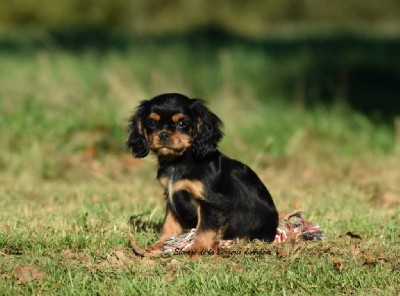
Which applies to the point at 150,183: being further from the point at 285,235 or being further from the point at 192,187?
the point at 192,187

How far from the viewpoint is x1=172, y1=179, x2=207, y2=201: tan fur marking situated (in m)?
6.01

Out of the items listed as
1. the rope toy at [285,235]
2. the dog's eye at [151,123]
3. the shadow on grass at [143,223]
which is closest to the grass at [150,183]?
the shadow on grass at [143,223]

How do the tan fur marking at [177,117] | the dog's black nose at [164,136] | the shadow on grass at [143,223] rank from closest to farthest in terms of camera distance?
the dog's black nose at [164,136]
the tan fur marking at [177,117]
the shadow on grass at [143,223]

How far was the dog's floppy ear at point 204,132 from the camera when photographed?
6148mm

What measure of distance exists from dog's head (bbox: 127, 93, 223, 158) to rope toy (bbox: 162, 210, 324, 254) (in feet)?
2.01

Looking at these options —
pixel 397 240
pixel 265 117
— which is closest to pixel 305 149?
pixel 265 117

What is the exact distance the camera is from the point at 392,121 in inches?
524

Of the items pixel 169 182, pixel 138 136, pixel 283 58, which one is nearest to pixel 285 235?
pixel 169 182

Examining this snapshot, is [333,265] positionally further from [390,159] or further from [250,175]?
[390,159]

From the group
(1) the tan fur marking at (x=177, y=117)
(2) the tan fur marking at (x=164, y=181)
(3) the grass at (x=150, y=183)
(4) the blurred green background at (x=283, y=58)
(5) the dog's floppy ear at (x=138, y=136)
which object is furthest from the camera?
(4) the blurred green background at (x=283, y=58)

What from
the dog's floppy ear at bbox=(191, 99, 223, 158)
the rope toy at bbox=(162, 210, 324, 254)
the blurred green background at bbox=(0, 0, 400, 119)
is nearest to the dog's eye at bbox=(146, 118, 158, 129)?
the dog's floppy ear at bbox=(191, 99, 223, 158)

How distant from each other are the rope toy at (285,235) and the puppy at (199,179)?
0.08 m

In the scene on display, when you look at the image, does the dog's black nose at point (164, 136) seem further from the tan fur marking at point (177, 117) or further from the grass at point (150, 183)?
the grass at point (150, 183)

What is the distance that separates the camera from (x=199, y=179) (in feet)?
19.9
